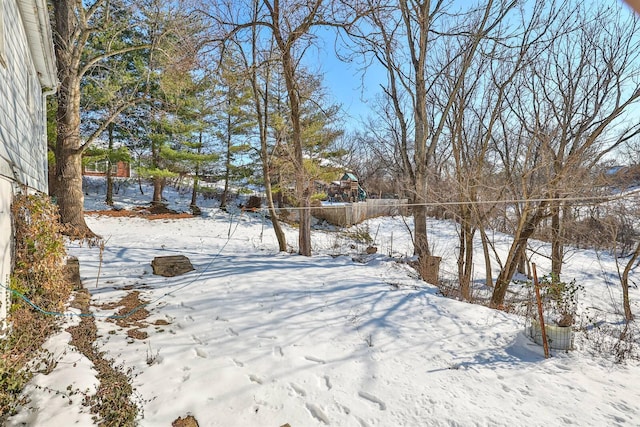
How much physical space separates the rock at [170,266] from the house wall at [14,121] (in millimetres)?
2205

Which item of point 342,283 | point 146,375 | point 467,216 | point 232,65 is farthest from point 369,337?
point 232,65

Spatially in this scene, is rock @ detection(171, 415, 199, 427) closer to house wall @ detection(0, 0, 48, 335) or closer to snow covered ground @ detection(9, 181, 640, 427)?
snow covered ground @ detection(9, 181, 640, 427)

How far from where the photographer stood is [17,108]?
12.7 feet

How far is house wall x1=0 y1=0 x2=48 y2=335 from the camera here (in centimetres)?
292

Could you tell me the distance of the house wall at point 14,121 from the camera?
2922 mm

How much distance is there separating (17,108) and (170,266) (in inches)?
123

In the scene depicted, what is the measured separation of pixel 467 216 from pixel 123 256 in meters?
8.11

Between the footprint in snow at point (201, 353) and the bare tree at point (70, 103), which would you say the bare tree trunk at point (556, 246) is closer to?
the footprint in snow at point (201, 353)

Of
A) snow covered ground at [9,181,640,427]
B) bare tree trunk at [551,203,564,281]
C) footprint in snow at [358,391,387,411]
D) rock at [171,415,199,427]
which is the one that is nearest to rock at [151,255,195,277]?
snow covered ground at [9,181,640,427]

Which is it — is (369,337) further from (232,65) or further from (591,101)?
(591,101)

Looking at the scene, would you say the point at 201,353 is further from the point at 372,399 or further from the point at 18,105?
the point at 18,105

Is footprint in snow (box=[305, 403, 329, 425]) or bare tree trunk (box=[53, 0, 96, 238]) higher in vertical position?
bare tree trunk (box=[53, 0, 96, 238])

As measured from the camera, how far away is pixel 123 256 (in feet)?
21.8

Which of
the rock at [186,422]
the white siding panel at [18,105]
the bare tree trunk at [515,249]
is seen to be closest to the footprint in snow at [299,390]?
the rock at [186,422]
